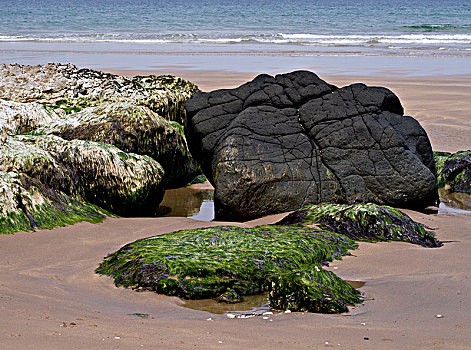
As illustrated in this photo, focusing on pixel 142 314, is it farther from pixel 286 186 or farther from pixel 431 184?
pixel 431 184

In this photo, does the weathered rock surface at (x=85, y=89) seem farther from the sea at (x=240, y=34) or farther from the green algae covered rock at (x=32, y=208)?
the sea at (x=240, y=34)

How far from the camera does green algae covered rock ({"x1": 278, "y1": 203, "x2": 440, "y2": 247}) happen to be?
17.7ft

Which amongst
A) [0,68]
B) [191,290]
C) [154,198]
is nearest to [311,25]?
[0,68]

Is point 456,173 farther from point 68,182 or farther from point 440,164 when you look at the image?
point 68,182

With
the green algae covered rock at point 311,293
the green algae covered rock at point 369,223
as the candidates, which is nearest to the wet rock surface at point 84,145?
the green algae covered rock at point 369,223

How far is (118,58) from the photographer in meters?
23.8

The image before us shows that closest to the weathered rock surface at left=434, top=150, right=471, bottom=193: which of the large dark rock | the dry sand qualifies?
the large dark rock

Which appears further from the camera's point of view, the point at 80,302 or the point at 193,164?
the point at 193,164

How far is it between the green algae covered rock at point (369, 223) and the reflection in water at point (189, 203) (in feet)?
4.65

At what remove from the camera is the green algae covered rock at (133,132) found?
7461mm

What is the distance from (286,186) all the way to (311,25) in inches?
1472

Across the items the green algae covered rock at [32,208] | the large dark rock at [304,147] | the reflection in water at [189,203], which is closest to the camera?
the green algae covered rock at [32,208]

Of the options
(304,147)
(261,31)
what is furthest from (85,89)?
(261,31)

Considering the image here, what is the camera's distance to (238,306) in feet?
12.6
